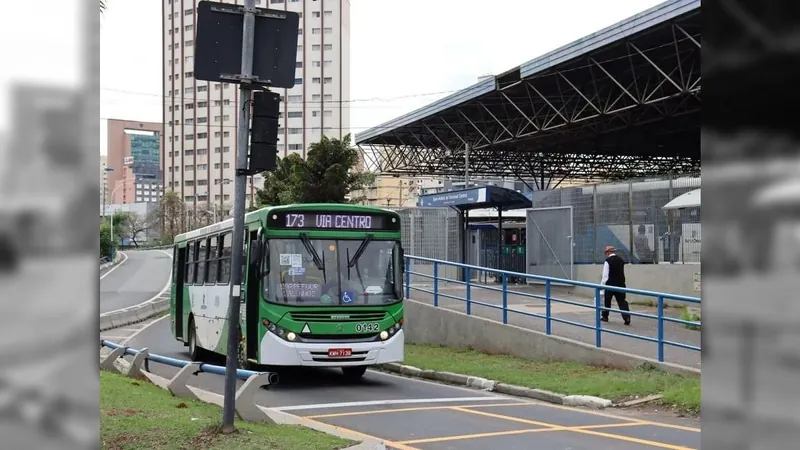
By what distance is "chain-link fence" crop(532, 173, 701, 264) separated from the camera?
21.1 meters

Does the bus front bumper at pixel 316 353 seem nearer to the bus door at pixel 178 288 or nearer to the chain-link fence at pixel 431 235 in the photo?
the bus door at pixel 178 288

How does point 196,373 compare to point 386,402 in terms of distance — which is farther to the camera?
point 386,402

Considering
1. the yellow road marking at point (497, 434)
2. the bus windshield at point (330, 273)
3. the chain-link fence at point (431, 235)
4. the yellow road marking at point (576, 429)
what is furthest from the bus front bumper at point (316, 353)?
the chain-link fence at point (431, 235)

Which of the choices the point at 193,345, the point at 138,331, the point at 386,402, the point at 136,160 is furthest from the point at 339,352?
the point at 136,160

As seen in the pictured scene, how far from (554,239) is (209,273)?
500 inches

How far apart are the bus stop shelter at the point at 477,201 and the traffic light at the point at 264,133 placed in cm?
1697

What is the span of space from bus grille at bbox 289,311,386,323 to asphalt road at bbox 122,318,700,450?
119 centimetres

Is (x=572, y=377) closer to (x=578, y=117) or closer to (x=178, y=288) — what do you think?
(x=178, y=288)

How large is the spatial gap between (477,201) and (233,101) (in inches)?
3196

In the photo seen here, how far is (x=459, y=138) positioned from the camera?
128ft

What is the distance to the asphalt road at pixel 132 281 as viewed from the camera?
3955 cm

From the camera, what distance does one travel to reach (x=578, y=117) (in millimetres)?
32719

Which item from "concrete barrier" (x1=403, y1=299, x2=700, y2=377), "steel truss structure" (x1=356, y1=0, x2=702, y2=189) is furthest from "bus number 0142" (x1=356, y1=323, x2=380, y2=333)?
"steel truss structure" (x1=356, y1=0, x2=702, y2=189)
